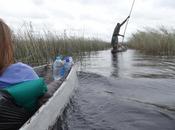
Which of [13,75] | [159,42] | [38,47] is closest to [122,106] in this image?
[13,75]

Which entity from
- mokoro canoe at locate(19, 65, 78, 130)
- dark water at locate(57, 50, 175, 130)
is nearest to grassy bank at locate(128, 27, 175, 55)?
dark water at locate(57, 50, 175, 130)

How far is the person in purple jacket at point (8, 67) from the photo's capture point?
128 inches

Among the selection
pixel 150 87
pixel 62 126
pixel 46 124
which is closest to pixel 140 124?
pixel 62 126

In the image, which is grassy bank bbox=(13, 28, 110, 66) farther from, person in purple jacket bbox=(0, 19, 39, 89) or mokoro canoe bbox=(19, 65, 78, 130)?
person in purple jacket bbox=(0, 19, 39, 89)

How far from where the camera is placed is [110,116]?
5.90 metres

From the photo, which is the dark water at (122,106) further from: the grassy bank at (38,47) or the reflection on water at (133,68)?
the grassy bank at (38,47)

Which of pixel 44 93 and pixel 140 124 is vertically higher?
pixel 44 93

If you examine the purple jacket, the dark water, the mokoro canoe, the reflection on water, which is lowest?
the reflection on water

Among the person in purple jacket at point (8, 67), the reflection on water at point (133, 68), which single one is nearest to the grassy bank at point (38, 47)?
the reflection on water at point (133, 68)

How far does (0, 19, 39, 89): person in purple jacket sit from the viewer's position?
10.6 feet

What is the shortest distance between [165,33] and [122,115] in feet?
59.3

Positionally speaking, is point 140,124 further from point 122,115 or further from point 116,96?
point 116,96

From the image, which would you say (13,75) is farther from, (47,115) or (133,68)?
(133,68)

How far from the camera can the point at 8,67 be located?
350cm
